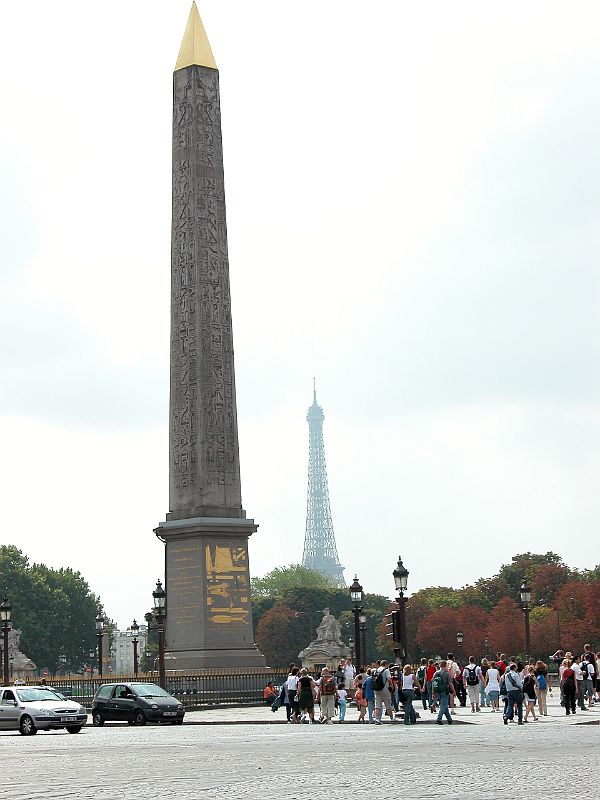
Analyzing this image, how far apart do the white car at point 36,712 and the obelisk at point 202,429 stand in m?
9.53

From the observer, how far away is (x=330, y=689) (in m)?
34.8

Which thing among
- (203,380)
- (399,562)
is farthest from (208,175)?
(399,562)

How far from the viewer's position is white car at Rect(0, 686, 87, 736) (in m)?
33.4

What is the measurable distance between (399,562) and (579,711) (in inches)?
222

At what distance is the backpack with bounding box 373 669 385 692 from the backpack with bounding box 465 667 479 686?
439 cm

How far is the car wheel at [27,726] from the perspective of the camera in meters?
33.7

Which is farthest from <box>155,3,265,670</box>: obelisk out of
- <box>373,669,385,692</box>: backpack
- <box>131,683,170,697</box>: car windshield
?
<box>373,669,385,692</box>: backpack

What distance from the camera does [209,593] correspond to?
44.5 metres

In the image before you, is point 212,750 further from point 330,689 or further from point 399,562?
point 399,562

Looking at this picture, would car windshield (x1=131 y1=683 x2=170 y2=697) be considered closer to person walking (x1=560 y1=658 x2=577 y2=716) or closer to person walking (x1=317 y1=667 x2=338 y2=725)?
person walking (x1=317 y1=667 x2=338 y2=725)

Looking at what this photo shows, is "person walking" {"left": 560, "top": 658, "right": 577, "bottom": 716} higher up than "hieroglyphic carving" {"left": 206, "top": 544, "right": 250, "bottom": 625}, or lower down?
lower down

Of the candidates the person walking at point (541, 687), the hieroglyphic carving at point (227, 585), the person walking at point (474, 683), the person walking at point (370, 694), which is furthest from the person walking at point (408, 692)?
the hieroglyphic carving at point (227, 585)

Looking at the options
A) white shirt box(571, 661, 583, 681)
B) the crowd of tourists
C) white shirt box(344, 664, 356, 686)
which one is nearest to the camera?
the crowd of tourists

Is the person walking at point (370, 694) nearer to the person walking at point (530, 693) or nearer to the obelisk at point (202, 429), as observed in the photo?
the person walking at point (530, 693)
